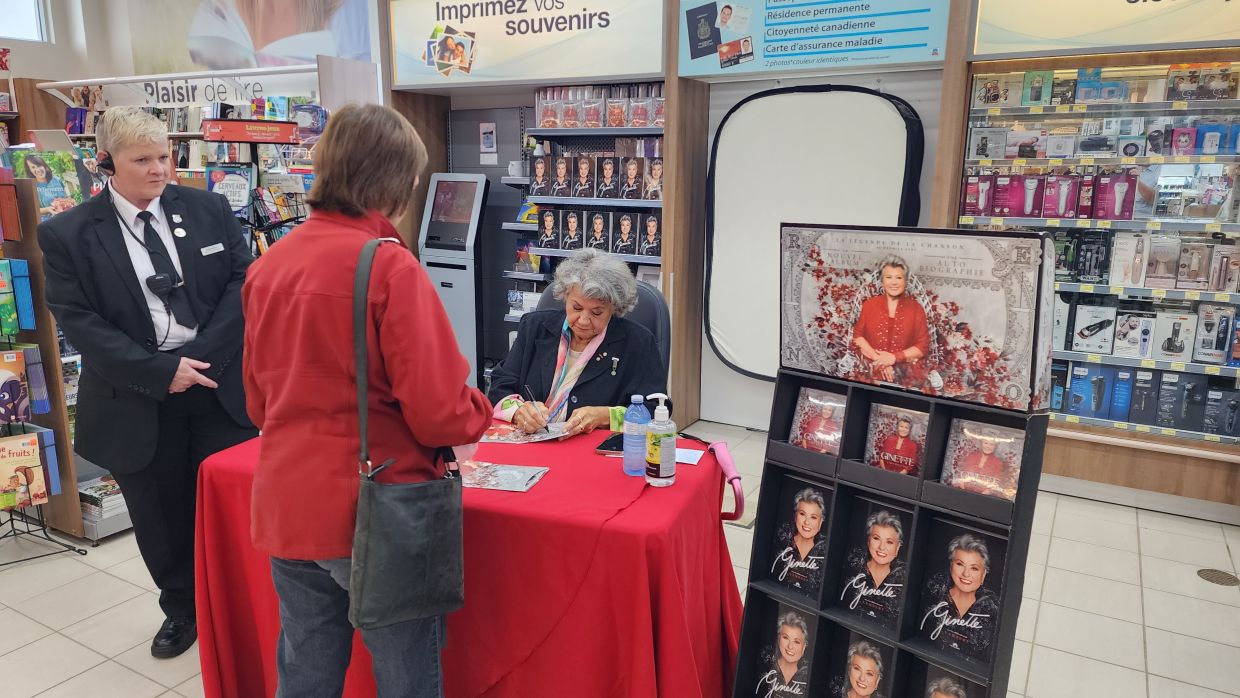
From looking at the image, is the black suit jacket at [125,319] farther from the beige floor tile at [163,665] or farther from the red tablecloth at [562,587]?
the beige floor tile at [163,665]

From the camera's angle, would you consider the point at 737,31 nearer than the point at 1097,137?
No

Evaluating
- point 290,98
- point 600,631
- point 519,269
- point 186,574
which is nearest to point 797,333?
point 600,631

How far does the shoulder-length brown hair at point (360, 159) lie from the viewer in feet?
5.18

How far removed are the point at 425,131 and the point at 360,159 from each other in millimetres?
4643

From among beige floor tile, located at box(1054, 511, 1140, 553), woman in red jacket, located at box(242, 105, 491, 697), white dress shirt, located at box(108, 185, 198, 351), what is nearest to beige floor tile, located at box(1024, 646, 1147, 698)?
beige floor tile, located at box(1054, 511, 1140, 553)

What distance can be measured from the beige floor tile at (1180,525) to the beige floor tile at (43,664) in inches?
182

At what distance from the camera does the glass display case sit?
12.9 ft

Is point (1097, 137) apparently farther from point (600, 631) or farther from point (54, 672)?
point (54, 672)

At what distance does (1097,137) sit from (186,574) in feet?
14.9

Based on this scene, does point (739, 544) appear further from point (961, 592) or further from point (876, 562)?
point (961, 592)

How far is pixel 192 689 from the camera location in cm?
274


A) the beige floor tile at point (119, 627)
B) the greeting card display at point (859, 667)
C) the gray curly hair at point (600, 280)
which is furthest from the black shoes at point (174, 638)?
the greeting card display at point (859, 667)

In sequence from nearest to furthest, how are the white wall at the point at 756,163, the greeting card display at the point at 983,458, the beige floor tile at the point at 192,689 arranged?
the greeting card display at the point at 983,458
the beige floor tile at the point at 192,689
the white wall at the point at 756,163

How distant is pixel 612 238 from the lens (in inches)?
208
